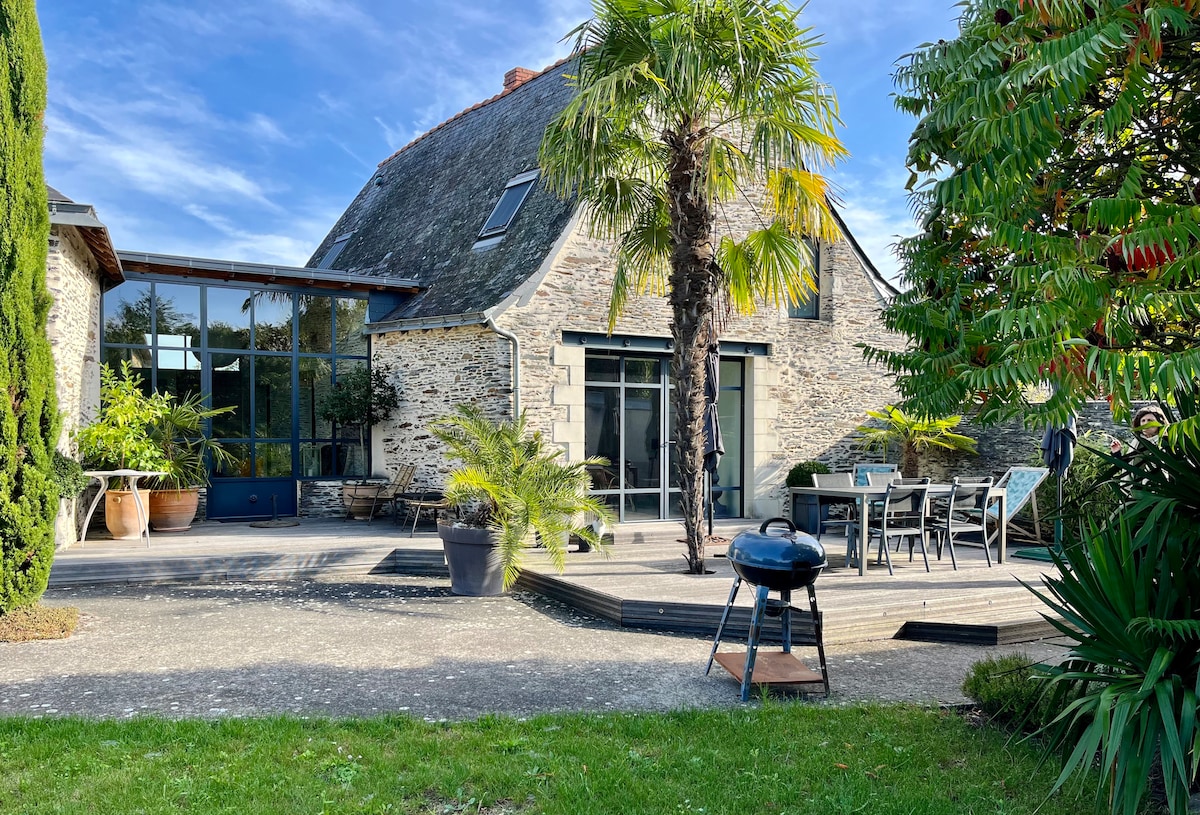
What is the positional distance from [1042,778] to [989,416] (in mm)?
1721

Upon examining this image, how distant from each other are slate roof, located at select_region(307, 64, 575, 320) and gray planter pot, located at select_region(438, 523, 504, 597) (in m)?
3.58

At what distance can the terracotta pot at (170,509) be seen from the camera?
11195 mm

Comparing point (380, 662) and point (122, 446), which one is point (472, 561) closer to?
point (380, 662)

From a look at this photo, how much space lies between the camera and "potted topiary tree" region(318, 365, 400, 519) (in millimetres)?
12594

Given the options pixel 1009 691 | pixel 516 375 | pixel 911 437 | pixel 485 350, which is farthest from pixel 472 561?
pixel 911 437

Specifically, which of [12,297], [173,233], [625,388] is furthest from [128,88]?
[625,388]

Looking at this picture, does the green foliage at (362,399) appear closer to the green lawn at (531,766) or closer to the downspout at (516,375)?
the downspout at (516,375)

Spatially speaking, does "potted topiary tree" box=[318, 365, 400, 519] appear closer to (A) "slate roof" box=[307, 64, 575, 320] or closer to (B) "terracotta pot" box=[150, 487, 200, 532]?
(A) "slate roof" box=[307, 64, 575, 320]

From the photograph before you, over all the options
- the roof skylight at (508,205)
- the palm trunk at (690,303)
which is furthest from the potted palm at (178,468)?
the palm trunk at (690,303)

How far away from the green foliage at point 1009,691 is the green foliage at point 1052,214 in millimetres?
1666

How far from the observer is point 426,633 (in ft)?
23.1

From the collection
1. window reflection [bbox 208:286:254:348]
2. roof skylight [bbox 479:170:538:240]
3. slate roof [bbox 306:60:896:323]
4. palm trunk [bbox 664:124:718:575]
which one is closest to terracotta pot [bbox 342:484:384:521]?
slate roof [bbox 306:60:896:323]

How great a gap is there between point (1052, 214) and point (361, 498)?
35.1ft

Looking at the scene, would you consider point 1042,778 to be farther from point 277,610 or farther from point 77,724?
point 277,610
